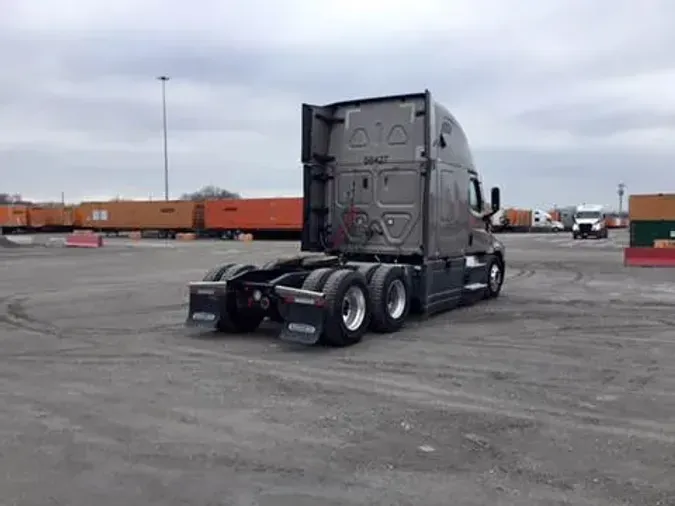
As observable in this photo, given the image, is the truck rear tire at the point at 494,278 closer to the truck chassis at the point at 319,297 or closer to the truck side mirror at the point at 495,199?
the truck side mirror at the point at 495,199

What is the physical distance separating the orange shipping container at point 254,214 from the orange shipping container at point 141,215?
4.50 ft

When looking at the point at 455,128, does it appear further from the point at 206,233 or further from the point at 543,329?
the point at 206,233

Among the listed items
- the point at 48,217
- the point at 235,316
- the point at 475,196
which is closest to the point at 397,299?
the point at 235,316

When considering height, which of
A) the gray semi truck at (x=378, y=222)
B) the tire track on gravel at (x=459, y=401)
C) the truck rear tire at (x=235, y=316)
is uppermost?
the gray semi truck at (x=378, y=222)

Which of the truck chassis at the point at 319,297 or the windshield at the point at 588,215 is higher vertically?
the windshield at the point at 588,215

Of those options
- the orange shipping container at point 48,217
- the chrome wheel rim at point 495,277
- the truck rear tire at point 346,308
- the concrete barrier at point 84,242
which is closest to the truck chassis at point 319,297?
the truck rear tire at point 346,308

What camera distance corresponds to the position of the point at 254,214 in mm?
55438

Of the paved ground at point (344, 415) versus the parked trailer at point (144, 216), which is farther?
the parked trailer at point (144, 216)

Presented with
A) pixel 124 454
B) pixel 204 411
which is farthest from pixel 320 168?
pixel 124 454

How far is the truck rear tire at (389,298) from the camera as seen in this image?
10.7 meters

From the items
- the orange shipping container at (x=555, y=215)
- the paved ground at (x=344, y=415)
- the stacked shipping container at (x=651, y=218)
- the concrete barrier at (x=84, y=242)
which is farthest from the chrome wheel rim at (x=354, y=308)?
the orange shipping container at (x=555, y=215)

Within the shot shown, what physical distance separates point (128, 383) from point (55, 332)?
406 centimetres

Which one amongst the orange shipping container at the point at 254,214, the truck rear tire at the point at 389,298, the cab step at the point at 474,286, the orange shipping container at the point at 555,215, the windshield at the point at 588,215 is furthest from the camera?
the orange shipping container at the point at 555,215

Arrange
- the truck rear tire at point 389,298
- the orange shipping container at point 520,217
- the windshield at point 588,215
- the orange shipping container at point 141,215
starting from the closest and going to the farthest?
the truck rear tire at point 389,298, the windshield at point 588,215, the orange shipping container at point 141,215, the orange shipping container at point 520,217
